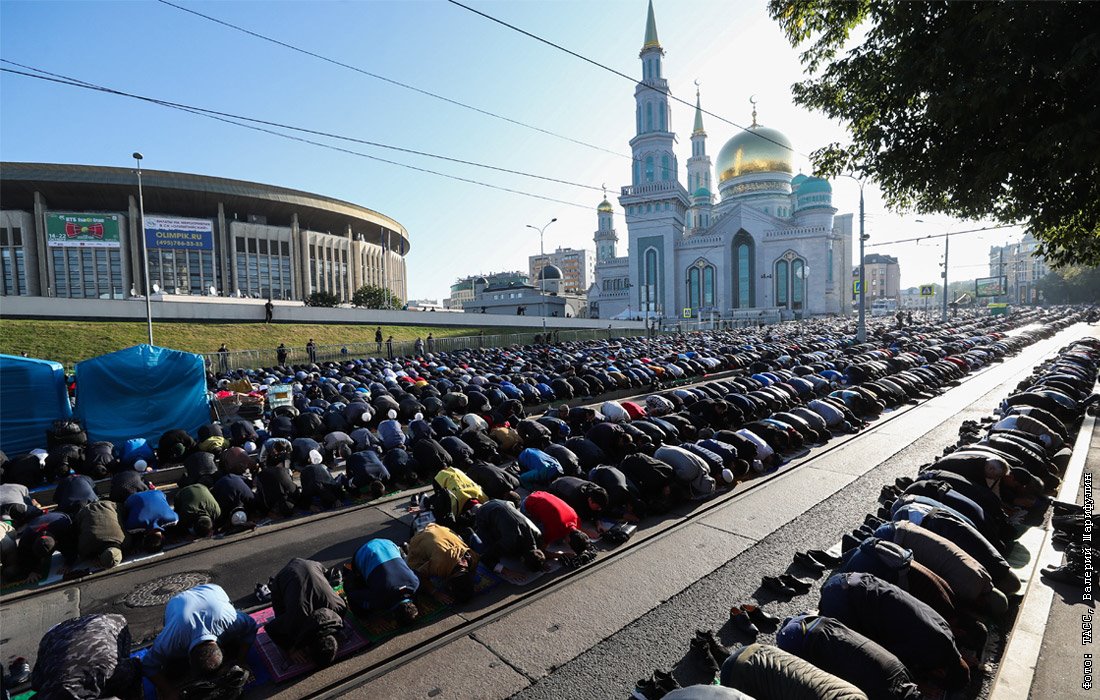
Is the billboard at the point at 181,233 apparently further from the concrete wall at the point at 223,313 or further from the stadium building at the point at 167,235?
the concrete wall at the point at 223,313

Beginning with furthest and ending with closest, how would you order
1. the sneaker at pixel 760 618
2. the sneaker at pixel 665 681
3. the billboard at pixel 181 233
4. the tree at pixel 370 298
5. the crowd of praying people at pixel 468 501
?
the tree at pixel 370 298
the billboard at pixel 181 233
the sneaker at pixel 760 618
the crowd of praying people at pixel 468 501
the sneaker at pixel 665 681

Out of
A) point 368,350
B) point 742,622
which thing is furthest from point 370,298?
point 742,622

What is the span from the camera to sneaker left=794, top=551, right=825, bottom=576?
7.13 m

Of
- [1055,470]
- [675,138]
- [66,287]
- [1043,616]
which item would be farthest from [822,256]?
[66,287]

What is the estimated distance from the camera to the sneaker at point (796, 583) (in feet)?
21.6

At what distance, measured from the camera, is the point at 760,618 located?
5.90 meters

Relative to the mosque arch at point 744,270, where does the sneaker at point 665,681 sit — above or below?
below

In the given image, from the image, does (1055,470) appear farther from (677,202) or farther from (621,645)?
(677,202)

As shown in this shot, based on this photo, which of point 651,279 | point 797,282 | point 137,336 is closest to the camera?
point 137,336

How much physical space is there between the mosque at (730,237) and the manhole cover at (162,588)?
71846 mm

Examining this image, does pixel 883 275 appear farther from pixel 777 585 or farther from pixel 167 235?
pixel 777 585

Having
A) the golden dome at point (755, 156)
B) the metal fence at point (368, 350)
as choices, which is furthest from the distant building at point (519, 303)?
the golden dome at point (755, 156)

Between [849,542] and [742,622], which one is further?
[849,542]

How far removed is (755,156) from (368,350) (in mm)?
73933
